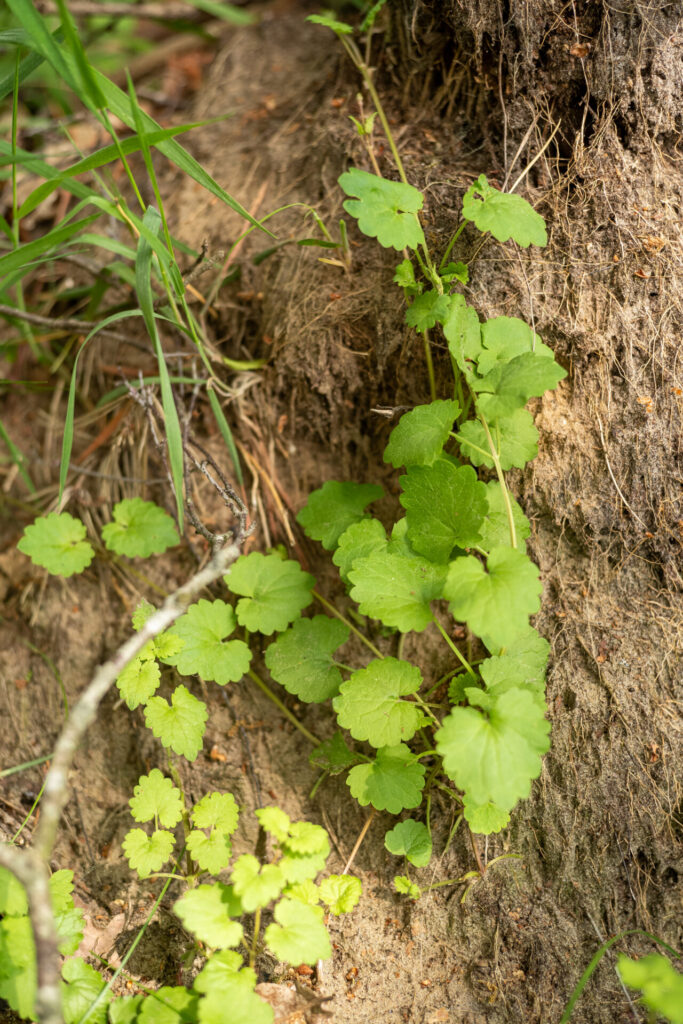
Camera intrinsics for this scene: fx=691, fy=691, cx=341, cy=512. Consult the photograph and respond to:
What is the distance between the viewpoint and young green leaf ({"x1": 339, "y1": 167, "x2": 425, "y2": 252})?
1705 mm

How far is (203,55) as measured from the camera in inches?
133

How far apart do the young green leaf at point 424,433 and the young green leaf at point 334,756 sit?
0.79 m

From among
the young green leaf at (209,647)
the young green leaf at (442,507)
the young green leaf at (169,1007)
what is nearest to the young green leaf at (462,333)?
the young green leaf at (442,507)

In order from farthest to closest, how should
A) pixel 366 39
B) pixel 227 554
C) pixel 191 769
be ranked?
1. pixel 366 39
2. pixel 191 769
3. pixel 227 554

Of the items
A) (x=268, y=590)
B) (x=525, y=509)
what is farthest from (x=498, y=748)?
(x=268, y=590)

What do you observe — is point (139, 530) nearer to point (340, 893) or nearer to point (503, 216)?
point (340, 893)

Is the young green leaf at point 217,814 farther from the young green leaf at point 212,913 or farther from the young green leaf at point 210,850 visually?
the young green leaf at point 212,913

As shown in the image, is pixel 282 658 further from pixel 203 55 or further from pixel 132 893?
pixel 203 55

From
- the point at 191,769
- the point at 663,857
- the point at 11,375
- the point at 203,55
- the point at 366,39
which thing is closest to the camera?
the point at 663,857

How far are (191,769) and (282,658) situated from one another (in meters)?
0.47

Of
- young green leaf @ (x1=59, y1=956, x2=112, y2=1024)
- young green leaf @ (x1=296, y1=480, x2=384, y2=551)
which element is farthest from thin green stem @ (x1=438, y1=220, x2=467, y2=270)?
young green leaf @ (x1=59, y1=956, x2=112, y2=1024)

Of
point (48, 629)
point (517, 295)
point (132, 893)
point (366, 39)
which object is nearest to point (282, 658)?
point (132, 893)

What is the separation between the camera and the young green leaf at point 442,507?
5.64 feet

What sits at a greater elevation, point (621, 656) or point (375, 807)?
point (621, 656)
